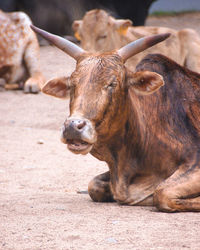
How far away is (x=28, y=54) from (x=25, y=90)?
853 millimetres

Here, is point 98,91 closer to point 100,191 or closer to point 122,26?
point 100,191

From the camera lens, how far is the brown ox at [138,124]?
443 cm

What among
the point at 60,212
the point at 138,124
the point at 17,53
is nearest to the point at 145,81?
the point at 138,124

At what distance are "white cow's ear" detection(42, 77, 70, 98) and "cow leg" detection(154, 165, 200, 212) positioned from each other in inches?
43.0

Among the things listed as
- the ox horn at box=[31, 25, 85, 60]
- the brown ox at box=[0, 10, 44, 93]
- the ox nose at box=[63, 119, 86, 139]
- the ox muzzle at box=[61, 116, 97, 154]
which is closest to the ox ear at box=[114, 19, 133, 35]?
the brown ox at box=[0, 10, 44, 93]

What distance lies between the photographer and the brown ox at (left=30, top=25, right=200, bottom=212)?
14.5ft

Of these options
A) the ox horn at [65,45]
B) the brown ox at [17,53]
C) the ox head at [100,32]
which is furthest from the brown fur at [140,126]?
the brown ox at [17,53]

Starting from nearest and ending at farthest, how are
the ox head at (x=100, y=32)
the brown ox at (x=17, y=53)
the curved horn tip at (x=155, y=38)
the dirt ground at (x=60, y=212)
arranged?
the dirt ground at (x=60, y=212), the curved horn tip at (x=155, y=38), the ox head at (x=100, y=32), the brown ox at (x=17, y=53)

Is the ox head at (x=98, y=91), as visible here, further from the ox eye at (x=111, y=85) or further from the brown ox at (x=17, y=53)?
the brown ox at (x=17, y=53)

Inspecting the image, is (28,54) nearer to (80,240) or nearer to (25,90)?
(25,90)

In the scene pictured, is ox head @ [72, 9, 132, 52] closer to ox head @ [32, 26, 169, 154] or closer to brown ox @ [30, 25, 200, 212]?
brown ox @ [30, 25, 200, 212]

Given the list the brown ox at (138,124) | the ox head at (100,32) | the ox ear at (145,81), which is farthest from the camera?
the ox head at (100,32)

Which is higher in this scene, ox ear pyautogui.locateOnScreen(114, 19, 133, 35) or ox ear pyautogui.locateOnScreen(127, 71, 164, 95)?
ox ear pyautogui.locateOnScreen(127, 71, 164, 95)

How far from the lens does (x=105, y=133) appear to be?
452 centimetres
